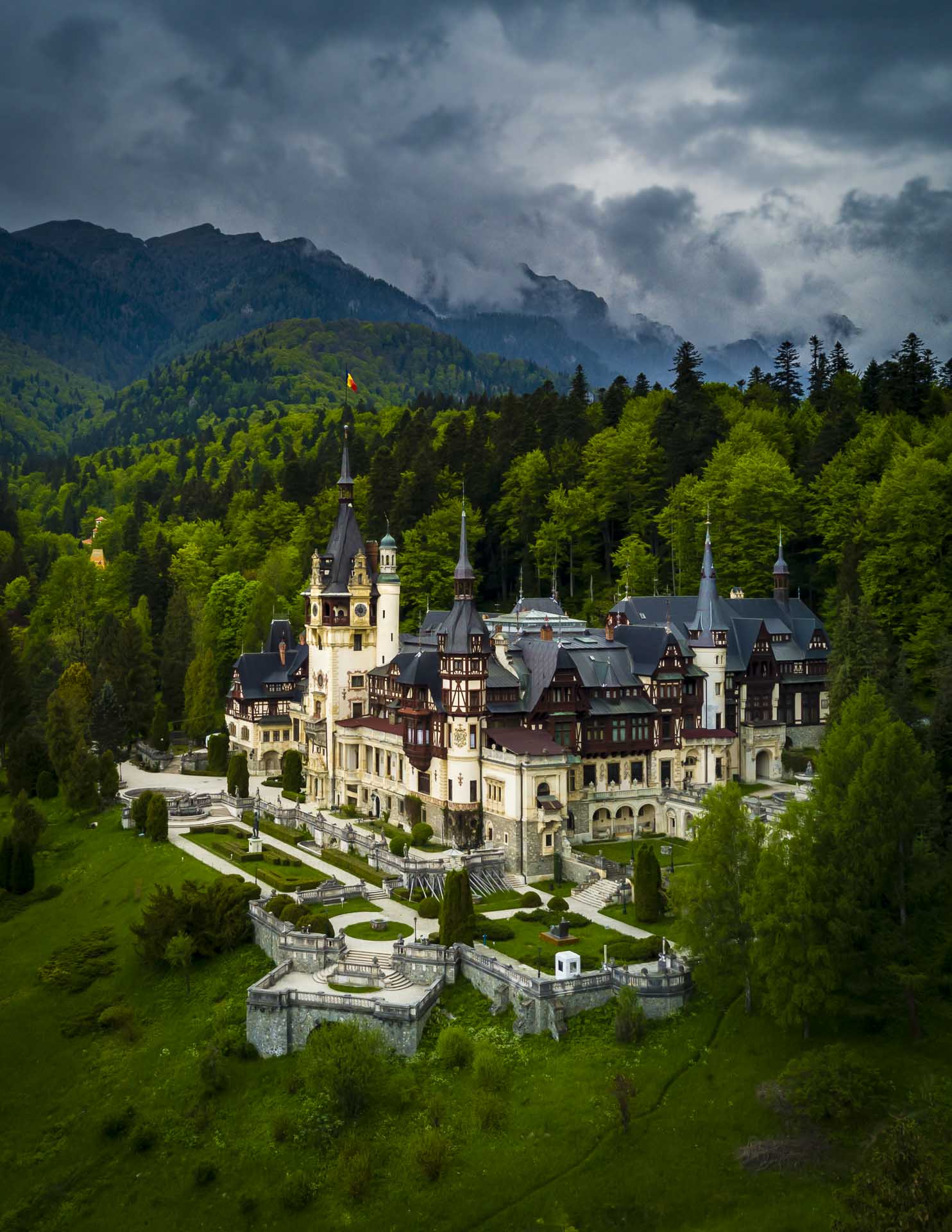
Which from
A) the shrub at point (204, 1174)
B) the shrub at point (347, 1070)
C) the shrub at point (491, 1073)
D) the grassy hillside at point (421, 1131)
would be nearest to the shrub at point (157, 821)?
the grassy hillside at point (421, 1131)

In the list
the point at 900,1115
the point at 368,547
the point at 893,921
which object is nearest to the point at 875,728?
the point at 893,921

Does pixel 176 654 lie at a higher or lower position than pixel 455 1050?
higher

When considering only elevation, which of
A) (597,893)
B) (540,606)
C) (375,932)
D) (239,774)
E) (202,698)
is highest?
(540,606)

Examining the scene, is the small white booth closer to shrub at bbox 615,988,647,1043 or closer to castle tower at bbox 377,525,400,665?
shrub at bbox 615,988,647,1043

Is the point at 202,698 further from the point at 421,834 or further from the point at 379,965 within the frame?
the point at 379,965

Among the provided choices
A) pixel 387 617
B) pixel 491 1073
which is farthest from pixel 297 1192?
pixel 387 617

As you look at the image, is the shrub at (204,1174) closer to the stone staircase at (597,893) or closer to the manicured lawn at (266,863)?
the manicured lawn at (266,863)
